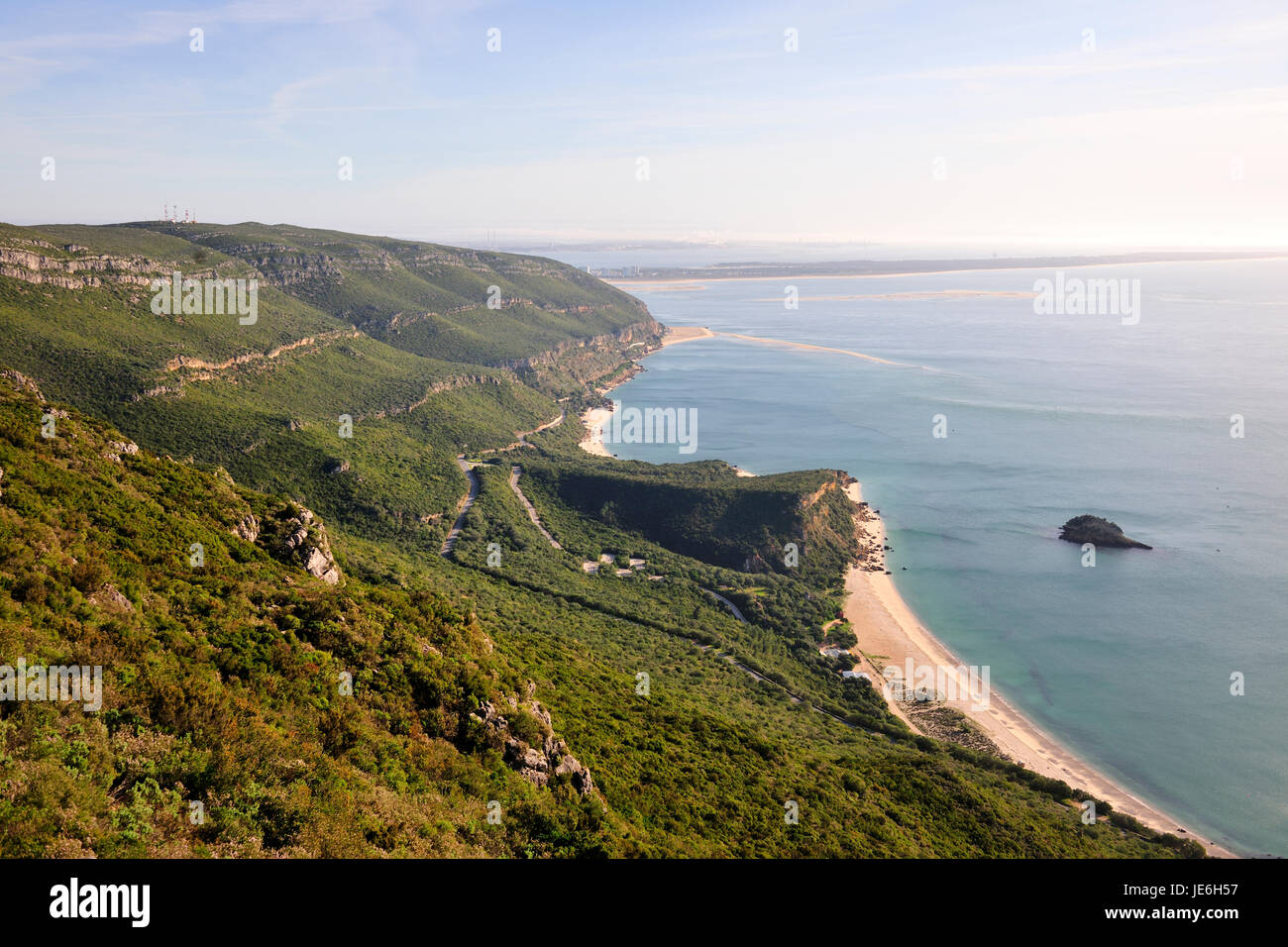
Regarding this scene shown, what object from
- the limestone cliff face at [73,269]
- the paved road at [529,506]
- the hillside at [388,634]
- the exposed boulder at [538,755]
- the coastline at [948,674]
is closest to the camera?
the hillside at [388,634]

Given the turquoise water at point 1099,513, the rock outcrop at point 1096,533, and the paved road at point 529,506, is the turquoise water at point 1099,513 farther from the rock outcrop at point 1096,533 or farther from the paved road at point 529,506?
the paved road at point 529,506

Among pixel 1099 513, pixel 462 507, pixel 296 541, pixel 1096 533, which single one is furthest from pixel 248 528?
pixel 1099 513

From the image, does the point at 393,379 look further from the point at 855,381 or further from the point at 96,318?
the point at 855,381

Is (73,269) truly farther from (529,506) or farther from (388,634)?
(388,634)

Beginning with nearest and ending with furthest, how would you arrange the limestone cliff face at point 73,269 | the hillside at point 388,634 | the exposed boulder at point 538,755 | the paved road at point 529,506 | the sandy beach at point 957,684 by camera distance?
the hillside at point 388,634 → the exposed boulder at point 538,755 → the sandy beach at point 957,684 → the paved road at point 529,506 → the limestone cliff face at point 73,269

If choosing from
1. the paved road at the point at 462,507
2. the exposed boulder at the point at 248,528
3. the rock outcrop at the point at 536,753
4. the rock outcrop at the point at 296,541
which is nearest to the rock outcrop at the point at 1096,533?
the paved road at the point at 462,507

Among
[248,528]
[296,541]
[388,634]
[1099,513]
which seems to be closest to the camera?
[388,634]

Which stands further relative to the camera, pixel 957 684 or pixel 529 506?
pixel 529 506
